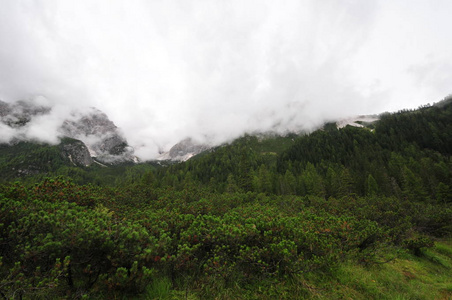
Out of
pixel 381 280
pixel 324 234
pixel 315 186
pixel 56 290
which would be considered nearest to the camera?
pixel 56 290

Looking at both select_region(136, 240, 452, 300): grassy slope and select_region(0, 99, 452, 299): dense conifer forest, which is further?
select_region(136, 240, 452, 300): grassy slope

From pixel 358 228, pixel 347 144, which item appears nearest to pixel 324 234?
pixel 358 228

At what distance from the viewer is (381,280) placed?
25.4 feet

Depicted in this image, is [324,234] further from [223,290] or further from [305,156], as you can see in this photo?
[305,156]

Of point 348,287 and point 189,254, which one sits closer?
point 189,254

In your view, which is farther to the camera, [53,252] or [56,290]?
[56,290]

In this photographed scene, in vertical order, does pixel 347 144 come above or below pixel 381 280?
above

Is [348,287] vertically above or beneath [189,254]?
beneath

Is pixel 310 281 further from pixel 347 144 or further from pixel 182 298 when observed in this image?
pixel 347 144

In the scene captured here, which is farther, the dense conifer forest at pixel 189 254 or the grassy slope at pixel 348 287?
the grassy slope at pixel 348 287

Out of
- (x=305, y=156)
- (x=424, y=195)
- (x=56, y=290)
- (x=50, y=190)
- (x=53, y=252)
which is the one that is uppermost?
(x=305, y=156)

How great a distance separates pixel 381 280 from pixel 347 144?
429ft

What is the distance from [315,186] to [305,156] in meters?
53.7

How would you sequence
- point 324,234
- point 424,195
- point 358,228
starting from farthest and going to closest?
1. point 424,195
2. point 358,228
3. point 324,234
